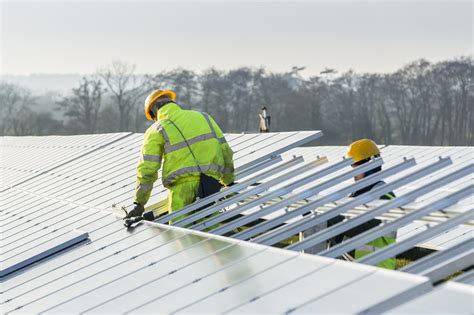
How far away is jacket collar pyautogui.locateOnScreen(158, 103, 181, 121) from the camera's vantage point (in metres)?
9.34

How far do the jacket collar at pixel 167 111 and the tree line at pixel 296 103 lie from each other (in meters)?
82.1

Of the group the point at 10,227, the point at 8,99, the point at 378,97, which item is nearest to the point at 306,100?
Answer: the point at 378,97

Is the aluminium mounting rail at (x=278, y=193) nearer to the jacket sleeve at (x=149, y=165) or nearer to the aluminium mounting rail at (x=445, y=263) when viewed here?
the jacket sleeve at (x=149, y=165)

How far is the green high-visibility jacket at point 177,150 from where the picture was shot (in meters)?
9.02

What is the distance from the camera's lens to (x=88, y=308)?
19.7 ft

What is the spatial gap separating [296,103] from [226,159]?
93294 millimetres

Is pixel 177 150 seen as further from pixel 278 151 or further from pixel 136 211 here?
pixel 278 151

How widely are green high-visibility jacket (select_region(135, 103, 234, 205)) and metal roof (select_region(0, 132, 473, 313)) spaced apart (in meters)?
0.58

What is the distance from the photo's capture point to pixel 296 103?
102m

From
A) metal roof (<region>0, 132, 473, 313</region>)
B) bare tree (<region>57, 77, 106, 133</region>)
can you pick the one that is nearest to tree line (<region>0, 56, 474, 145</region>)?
bare tree (<region>57, 77, 106, 133</region>)

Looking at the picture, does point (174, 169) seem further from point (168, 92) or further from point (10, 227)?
point (10, 227)

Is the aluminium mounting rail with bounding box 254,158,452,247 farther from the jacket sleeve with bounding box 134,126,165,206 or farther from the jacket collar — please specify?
the jacket collar

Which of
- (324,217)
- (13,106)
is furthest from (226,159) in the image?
(13,106)

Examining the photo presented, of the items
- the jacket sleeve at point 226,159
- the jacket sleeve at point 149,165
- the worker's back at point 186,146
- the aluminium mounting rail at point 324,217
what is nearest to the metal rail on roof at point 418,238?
the aluminium mounting rail at point 324,217
